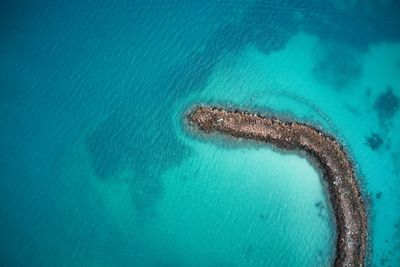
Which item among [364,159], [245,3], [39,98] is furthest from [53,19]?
[364,159]

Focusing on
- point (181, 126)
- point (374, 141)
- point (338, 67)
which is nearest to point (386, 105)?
point (374, 141)

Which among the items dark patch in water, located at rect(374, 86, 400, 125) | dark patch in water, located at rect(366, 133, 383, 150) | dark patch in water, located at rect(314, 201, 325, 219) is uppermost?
dark patch in water, located at rect(374, 86, 400, 125)

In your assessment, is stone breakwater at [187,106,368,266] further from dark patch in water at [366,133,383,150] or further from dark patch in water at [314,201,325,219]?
dark patch in water at [366,133,383,150]

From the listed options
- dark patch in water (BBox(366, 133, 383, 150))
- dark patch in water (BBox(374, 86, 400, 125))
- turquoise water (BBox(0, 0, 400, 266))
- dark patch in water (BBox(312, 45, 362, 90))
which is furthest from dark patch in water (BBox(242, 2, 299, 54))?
dark patch in water (BBox(366, 133, 383, 150))

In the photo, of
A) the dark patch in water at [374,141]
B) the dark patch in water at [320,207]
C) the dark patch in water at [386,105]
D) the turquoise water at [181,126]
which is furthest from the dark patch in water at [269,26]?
the dark patch in water at [320,207]

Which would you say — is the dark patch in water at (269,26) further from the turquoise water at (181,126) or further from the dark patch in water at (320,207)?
the dark patch in water at (320,207)

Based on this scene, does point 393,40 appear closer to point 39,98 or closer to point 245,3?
point 245,3
